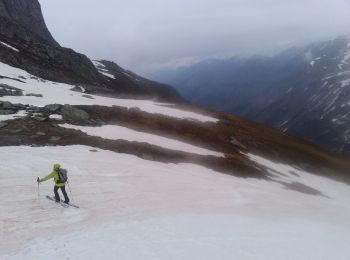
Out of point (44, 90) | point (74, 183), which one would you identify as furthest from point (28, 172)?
point (44, 90)

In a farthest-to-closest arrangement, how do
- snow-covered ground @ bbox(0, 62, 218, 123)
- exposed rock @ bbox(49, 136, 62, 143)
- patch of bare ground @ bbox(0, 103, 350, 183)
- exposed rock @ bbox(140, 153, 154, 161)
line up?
1. snow-covered ground @ bbox(0, 62, 218, 123)
2. exposed rock @ bbox(140, 153, 154, 161)
3. patch of bare ground @ bbox(0, 103, 350, 183)
4. exposed rock @ bbox(49, 136, 62, 143)

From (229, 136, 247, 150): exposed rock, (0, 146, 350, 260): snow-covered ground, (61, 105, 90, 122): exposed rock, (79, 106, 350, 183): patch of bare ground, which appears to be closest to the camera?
(0, 146, 350, 260): snow-covered ground

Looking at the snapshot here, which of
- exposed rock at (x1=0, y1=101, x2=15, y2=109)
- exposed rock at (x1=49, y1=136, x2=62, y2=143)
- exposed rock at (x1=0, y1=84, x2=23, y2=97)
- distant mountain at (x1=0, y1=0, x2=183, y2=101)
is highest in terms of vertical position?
distant mountain at (x1=0, y1=0, x2=183, y2=101)

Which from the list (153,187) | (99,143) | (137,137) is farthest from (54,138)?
(153,187)

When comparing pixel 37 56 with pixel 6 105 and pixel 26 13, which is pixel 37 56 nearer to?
pixel 26 13

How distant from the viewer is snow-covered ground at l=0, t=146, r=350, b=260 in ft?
63.6

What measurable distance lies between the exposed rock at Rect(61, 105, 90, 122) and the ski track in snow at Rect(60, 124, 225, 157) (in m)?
2.49

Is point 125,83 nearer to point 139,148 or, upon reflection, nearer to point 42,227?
point 139,148

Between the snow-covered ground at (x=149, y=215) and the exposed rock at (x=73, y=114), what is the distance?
11.0 metres

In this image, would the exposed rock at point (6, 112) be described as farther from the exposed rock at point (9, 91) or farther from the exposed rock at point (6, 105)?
the exposed rock at point (9, 91)

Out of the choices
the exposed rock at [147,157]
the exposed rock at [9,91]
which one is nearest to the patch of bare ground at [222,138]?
the exposed rock at [9,91]

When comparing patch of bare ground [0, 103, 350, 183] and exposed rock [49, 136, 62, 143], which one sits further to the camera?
patch of bare ground [0, 103, 350, 183]

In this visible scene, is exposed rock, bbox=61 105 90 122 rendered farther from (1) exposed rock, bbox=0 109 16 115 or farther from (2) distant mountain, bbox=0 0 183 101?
(2) distant mountain, bbox=0 0 183 101

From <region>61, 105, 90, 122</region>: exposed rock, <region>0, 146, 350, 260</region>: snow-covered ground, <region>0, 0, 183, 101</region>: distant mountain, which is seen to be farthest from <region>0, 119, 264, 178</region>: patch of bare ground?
<region>0, 0, 183, 101</region>: distant mountain
